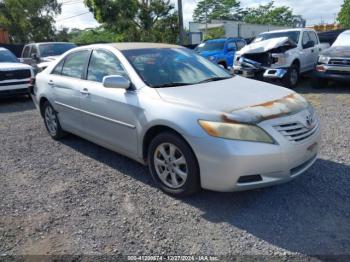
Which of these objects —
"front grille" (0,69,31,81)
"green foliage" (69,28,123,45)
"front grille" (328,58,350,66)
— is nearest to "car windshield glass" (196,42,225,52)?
"front grille" (328,58,350,66)

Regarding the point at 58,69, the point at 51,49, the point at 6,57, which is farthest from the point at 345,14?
the point at 58,69

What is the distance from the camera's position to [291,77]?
10477 millimetres

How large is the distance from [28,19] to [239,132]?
39.8 m

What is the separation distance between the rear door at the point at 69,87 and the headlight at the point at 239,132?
228 centimetres

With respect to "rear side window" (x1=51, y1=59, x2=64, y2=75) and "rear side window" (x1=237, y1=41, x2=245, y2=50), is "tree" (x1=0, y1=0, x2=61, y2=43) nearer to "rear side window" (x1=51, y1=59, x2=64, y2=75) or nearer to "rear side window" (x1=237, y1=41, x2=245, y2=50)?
"rear side window" (x1=237, y1=41, x2=245, y2=50)

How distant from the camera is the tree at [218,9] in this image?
78188 millimetres

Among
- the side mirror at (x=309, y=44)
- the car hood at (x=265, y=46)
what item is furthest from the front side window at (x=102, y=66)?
the side mirror at (x=309, y=44)

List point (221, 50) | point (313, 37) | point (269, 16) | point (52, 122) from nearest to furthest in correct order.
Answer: point (52, 122) < point (313, 37) < point (221, 50) < point (269, 16)

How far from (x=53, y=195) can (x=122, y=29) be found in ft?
79.8

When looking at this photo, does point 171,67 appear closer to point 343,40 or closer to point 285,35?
point 343,40

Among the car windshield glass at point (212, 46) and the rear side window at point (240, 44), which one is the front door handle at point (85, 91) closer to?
the car windshield glass at point (212, 46)

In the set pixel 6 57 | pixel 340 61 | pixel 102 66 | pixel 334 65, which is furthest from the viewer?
pixel 6 57

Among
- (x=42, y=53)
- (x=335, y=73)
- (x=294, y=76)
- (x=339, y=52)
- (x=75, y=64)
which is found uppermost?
(x=75, y=64)

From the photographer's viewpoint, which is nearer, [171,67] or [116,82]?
[116,82]
